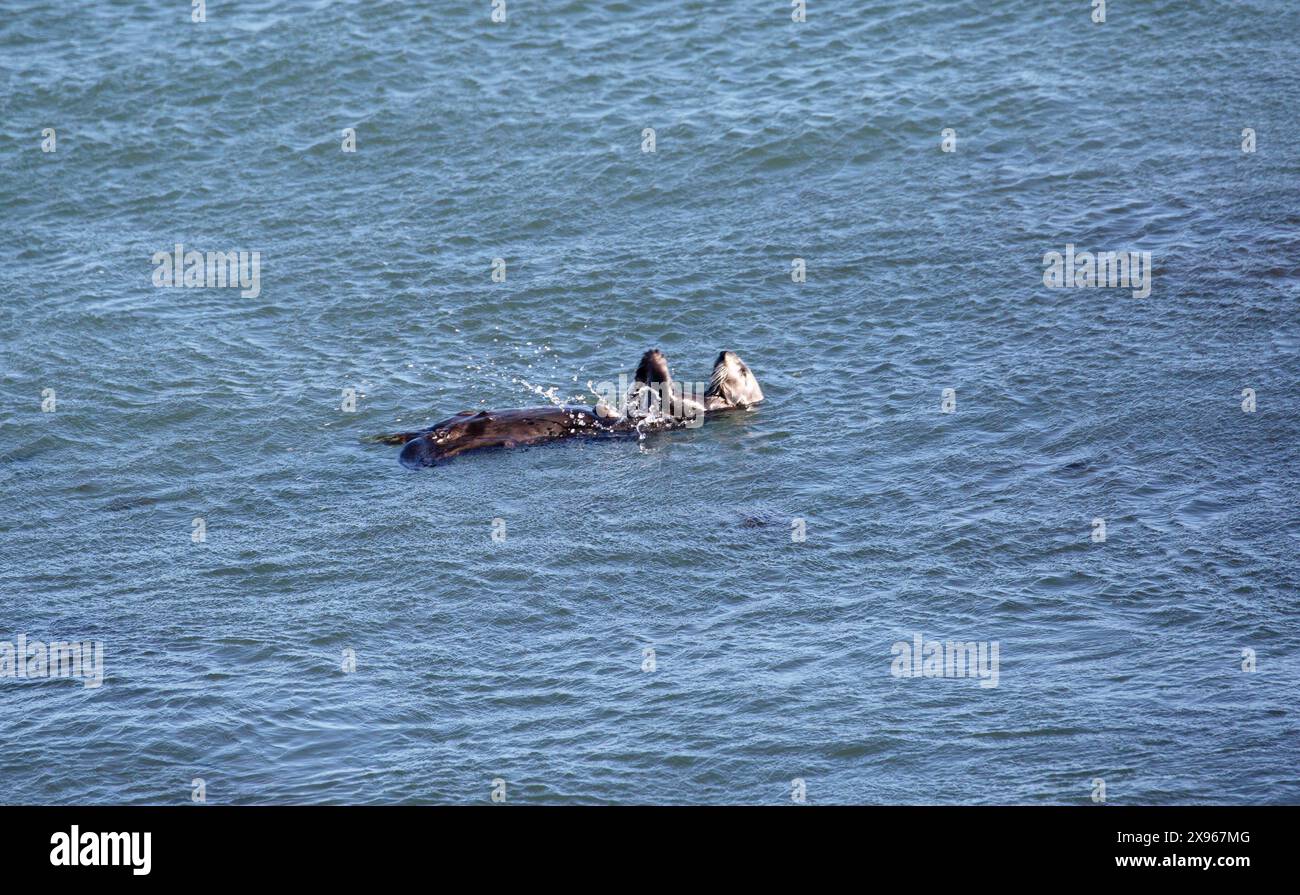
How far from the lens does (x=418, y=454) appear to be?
14.7 meters

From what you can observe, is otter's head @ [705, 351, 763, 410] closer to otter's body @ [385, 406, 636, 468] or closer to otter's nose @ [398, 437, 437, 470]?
otter's body @ [385, 406, 636, 468]

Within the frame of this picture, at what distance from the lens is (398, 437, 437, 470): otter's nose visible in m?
14.7

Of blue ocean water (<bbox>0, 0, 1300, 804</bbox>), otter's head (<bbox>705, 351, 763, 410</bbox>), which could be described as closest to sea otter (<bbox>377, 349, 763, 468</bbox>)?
otter's head (<bbox>705, 351, 763, 410</bbox>)

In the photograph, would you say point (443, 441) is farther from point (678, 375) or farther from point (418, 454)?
point (678, 375)

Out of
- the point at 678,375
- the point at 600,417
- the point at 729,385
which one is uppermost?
the point at 678,375

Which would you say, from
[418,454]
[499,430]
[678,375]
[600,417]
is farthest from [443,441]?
[678,375]

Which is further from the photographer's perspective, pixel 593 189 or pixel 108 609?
pixel 593 189

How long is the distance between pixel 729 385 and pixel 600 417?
3.90ft

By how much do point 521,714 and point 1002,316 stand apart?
8079mm

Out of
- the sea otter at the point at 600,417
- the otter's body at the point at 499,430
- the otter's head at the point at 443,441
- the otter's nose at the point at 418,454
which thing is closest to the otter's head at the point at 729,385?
the sea otter at the point at 600,417

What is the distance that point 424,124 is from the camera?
72.0 ft

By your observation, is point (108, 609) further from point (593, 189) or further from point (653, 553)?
point (593, 189)

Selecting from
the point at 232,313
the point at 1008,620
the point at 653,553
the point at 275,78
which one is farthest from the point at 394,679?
the point at 275,78

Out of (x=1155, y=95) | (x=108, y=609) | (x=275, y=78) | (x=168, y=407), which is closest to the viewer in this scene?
(x=108, y=609)
